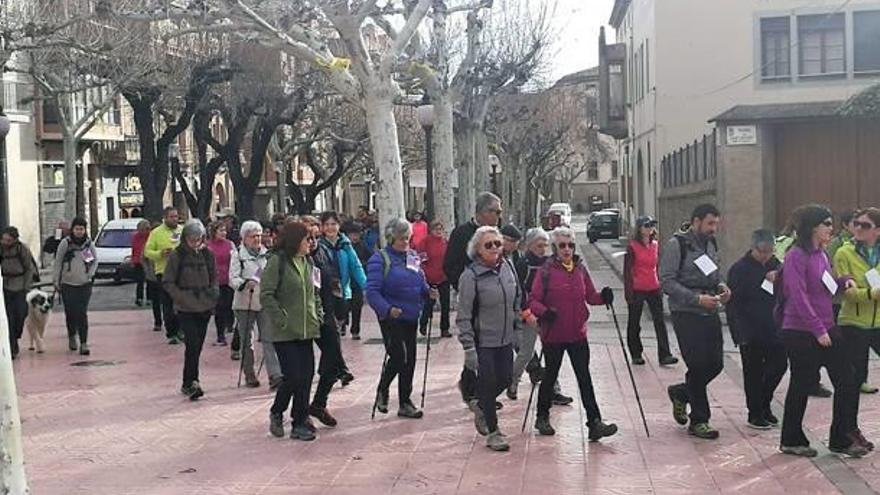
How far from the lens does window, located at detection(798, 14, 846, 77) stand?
109 ft

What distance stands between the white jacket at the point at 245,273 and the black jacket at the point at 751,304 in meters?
4.55

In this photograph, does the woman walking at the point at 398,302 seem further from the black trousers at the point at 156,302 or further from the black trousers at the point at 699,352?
the black trousers at the point at 156,302

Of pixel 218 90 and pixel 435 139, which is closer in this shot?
Result: pixel 435 139

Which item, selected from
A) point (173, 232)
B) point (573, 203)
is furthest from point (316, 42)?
point (573, 203)

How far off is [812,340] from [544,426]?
2.06 meters

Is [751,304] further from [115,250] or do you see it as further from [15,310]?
[115,250]

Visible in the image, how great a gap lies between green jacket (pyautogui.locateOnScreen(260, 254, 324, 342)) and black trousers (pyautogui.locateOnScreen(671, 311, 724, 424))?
268 cm

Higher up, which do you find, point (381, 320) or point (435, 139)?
point (435, 139)

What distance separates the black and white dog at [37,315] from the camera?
592 inches

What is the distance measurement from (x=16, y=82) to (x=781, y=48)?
23125 millimetres

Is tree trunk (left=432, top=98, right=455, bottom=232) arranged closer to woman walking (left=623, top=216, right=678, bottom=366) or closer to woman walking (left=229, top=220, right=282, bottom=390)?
woman walking (left=623, top=216, right=678, bottom=366)

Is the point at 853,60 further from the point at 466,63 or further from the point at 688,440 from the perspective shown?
the point at 688,440

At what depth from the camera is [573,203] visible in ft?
362

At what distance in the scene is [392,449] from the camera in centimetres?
877
